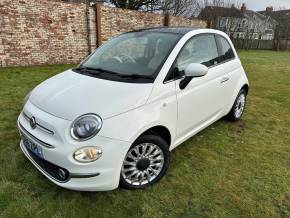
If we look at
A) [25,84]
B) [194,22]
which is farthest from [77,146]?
[194,22]

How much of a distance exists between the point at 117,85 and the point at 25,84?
504cm

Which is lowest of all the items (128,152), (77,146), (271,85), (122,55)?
(271,85)

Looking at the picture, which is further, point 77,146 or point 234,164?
point 234,164

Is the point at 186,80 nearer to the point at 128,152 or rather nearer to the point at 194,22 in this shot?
the point at 128,152

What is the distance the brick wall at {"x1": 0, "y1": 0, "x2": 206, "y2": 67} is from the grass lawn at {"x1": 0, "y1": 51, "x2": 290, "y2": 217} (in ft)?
17.6

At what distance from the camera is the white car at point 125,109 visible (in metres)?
2.16

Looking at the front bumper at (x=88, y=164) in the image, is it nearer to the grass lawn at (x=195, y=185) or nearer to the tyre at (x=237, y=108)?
the grass lawn at (x=195, y=185)

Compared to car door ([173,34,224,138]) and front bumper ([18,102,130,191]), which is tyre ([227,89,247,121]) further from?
front bumper ([18,102,130,191])

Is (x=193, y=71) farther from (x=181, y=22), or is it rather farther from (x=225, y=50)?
(x=181, y=22)

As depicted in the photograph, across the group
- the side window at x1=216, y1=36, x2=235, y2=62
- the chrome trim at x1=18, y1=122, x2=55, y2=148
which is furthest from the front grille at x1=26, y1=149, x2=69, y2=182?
the side window at x1=216, y1=36, x2=235, y2=62

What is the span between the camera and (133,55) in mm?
3117

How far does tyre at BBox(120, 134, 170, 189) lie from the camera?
247cm

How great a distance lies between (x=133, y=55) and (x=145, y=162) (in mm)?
1336

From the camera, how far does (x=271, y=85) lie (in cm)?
806
